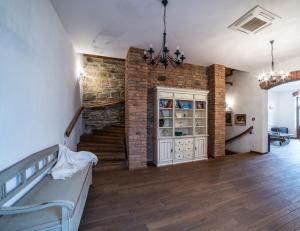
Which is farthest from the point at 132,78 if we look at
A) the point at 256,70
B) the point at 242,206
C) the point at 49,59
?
the point at 256,70

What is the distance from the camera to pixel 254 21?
2.80 m

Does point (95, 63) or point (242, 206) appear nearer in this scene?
point (242, 206)

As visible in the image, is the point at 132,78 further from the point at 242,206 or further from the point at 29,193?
the point at 242,206

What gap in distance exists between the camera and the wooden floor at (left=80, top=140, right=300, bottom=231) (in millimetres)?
1942

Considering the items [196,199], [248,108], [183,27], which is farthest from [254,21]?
[248,108]

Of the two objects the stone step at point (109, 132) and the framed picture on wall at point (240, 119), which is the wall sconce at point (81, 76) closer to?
the stone step at point (109, 132)

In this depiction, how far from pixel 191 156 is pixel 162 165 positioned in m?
1.08

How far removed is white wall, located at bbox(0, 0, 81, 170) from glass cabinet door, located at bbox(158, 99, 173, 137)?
2642 millimetres

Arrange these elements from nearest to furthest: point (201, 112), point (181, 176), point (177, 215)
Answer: point (177, 215) < point (181, 176) < point (201, 112)

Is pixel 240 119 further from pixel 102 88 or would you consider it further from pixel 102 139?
pixel 102 88

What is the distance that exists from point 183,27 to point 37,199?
357 cm

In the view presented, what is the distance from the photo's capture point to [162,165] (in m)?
4.28

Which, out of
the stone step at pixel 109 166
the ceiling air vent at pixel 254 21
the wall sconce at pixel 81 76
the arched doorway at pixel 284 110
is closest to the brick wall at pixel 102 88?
the wall sconce at pixel 81 76

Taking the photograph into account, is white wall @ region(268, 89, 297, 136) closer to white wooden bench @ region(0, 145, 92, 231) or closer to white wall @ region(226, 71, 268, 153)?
white wall @ region(226, 71, 268, 153)
